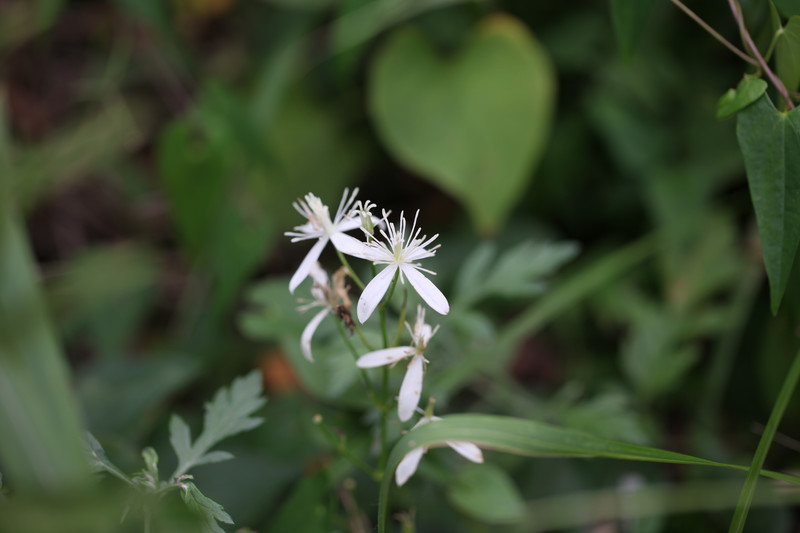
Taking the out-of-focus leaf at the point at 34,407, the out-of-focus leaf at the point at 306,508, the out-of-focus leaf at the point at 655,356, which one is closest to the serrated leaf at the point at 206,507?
the out-of-focus leaf at the point at 34,407

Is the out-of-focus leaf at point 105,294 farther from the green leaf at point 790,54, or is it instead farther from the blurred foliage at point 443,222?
the green leaf at point 790,54

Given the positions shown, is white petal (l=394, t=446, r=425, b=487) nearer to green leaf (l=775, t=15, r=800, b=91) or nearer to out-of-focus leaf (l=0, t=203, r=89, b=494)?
out-of-focus leaf (l=0, t=203, r=89, b=494)

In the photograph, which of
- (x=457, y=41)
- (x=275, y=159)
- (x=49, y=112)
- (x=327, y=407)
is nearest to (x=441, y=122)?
(x=457, y=41)


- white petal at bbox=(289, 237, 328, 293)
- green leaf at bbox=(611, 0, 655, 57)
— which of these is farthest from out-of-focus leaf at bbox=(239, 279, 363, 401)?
green leaf at bbox=(611, 0, 655, 57)

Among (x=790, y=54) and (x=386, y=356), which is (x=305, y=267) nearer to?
(x=386, y=356)

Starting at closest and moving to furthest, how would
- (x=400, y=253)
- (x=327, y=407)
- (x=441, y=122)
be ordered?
(x=400, y=253), (x=327, y=407), (x=441, y=122)

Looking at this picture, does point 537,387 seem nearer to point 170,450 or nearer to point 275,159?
point 170,450

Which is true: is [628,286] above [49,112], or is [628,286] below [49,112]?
below
